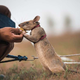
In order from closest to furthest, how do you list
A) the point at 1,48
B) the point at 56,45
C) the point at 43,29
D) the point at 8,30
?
the point at 8,30, the point at 1,48, the point at 43,29, the point at 56,45

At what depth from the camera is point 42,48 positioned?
117 cm

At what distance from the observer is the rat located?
43.1 inches

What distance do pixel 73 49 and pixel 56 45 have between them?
A: 260 millimetres

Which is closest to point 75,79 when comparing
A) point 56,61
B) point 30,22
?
point 56,61

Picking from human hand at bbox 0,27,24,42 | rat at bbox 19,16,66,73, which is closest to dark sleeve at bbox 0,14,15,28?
human hand at bbox 0,27,24,42

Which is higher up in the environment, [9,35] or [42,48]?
[9,35]

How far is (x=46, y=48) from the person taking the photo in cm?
118

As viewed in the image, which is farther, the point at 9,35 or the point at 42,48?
the point at 42,48

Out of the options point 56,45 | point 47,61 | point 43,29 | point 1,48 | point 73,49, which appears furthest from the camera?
point 56,45

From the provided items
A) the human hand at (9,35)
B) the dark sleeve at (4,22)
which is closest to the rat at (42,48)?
the dark sleeve at (4,22)

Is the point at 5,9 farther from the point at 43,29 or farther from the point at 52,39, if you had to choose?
the point at 52,39

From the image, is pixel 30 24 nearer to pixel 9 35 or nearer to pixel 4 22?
pixel 4 22

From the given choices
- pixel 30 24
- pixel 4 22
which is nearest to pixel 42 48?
pixel 30 24

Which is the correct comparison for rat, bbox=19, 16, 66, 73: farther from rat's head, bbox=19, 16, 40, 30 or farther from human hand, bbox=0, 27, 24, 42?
human hand, bbox=0, 27, 24, 42
